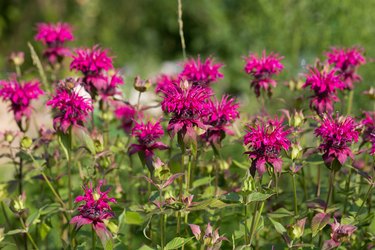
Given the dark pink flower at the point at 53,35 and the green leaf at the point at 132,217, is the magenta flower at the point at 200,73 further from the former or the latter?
the dark pink flower at the point at 53,35

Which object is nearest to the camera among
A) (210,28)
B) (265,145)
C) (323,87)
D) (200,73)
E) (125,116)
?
(265,145)

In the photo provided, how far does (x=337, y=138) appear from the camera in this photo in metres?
1.77

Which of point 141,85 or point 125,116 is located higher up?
point 141,85

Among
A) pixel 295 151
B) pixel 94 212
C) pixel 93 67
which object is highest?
pixel 93 67

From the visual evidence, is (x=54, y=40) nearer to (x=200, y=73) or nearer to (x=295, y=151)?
(x=200, y=73)

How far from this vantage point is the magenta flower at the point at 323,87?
209 cm

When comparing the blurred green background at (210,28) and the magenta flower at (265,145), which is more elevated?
the blurred green background at (210,28)

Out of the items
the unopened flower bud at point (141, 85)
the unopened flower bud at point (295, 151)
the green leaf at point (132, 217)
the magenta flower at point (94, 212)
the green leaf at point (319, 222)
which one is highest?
the unopened flower bud at point (141, 85)

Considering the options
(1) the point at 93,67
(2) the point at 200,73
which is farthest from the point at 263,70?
(1) the point at 93,67

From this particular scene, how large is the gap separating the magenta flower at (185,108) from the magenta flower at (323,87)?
20.2 inches

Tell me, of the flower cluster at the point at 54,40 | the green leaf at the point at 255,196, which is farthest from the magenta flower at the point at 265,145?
the flower cluster at the point at 54,40

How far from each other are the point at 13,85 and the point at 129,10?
7100 millimetres

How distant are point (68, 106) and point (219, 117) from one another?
1.56 ft

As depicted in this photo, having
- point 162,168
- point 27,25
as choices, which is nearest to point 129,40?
point 27,25
